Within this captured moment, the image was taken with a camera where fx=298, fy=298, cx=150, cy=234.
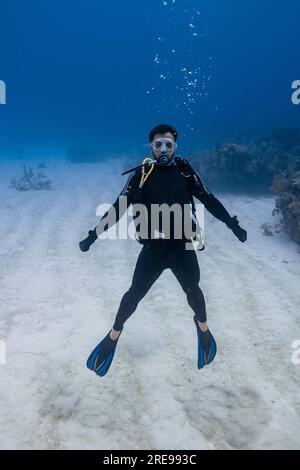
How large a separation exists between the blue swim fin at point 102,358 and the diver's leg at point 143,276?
135 mm

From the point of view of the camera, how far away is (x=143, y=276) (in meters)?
3.79

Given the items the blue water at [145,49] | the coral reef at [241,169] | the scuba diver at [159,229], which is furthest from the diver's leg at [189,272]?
the blue water at [145,49]

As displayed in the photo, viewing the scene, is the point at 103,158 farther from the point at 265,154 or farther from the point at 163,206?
the point at 163,206

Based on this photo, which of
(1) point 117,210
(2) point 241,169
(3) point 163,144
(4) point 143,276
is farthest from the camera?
(2) point 241,169

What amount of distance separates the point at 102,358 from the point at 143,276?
123 cm

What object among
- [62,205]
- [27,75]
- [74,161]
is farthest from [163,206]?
[27,75]

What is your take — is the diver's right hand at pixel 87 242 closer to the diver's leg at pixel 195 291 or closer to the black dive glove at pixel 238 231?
the diver's leg at pixel 195 291

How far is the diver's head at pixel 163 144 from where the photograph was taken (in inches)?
145

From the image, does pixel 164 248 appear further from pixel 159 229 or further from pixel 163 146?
pixel 163 146

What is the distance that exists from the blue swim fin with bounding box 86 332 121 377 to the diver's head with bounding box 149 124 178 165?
2442mm

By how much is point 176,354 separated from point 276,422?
4.93ft

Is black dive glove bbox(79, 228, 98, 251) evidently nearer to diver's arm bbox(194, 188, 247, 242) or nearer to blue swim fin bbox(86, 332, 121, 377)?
blue swim fin bbox(86, 332, 121, 377)

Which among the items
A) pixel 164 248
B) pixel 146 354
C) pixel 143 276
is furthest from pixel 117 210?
pixel 146 354

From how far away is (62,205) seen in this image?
40.2 feet
